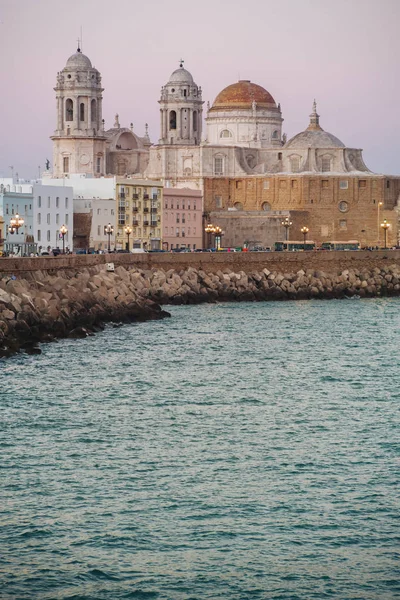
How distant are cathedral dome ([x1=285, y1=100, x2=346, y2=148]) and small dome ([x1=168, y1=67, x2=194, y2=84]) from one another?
11047mm

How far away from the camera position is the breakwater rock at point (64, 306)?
137 ft

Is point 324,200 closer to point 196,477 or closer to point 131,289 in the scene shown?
point 131,289

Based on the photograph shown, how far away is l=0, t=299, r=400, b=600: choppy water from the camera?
19.8m

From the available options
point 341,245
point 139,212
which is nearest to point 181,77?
point 139,212

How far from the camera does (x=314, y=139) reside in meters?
117

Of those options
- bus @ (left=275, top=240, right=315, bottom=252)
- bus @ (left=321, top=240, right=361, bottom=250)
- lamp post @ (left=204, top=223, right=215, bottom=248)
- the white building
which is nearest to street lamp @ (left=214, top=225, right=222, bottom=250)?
lamp post @ (left=204, top=223, right=215, bottom=248)

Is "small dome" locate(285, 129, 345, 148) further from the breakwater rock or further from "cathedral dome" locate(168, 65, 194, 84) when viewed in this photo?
the breakwater rock

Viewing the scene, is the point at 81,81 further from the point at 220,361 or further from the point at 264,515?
→ the point at 264,515

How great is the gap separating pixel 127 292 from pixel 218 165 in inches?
2350

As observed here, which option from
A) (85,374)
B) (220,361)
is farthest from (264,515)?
(220,361)

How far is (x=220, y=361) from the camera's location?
41719 millimetres

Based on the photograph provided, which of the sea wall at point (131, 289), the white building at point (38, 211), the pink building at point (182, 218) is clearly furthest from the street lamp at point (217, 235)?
the sea wall at point (131, 289)

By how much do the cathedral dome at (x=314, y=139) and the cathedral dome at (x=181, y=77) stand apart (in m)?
11.0

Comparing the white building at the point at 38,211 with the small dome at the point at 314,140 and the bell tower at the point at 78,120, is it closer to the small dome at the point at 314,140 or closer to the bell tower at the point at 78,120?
the bell tower at the point at 78,120
